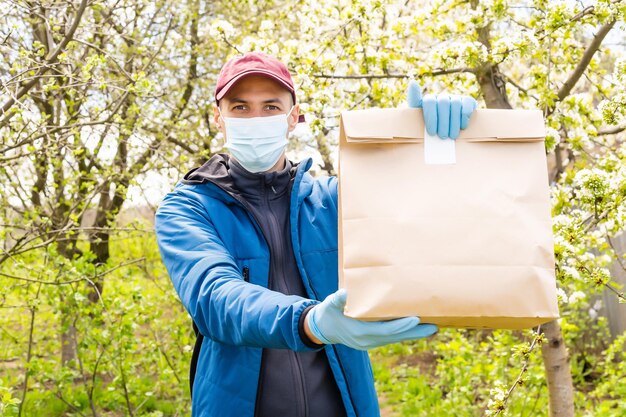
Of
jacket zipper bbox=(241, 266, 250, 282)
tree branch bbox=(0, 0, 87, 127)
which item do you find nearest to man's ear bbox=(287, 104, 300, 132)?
jacket zipper bbox=(241, 266, 250, 282)

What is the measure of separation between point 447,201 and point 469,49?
2107mm

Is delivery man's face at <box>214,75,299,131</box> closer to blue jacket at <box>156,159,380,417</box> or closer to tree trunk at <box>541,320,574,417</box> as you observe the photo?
blue jacket at <box>156,159,380,417</box>

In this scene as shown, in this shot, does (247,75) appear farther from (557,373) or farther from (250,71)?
(557,373)

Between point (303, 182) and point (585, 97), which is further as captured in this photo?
point (585, 97)

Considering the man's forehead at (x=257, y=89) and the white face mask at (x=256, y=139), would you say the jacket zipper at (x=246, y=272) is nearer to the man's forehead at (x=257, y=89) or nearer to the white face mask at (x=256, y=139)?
the white face mask at (x=256, y=139)

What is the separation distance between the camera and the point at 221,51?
6652 mm

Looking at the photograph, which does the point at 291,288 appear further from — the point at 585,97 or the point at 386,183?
the point at 585,97

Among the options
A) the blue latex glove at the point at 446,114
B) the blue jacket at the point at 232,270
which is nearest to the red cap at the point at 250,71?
the blue jacket at the point at 232,270

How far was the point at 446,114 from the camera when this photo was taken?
149 cm

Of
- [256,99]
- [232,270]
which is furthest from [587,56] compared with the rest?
[232,270]

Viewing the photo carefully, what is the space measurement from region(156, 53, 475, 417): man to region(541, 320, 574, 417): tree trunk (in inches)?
64.0

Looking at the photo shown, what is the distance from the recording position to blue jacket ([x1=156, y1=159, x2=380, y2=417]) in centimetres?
164

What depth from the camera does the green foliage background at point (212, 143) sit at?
3299 millimetres

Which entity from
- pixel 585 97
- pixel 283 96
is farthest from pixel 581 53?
pixel 283 96
